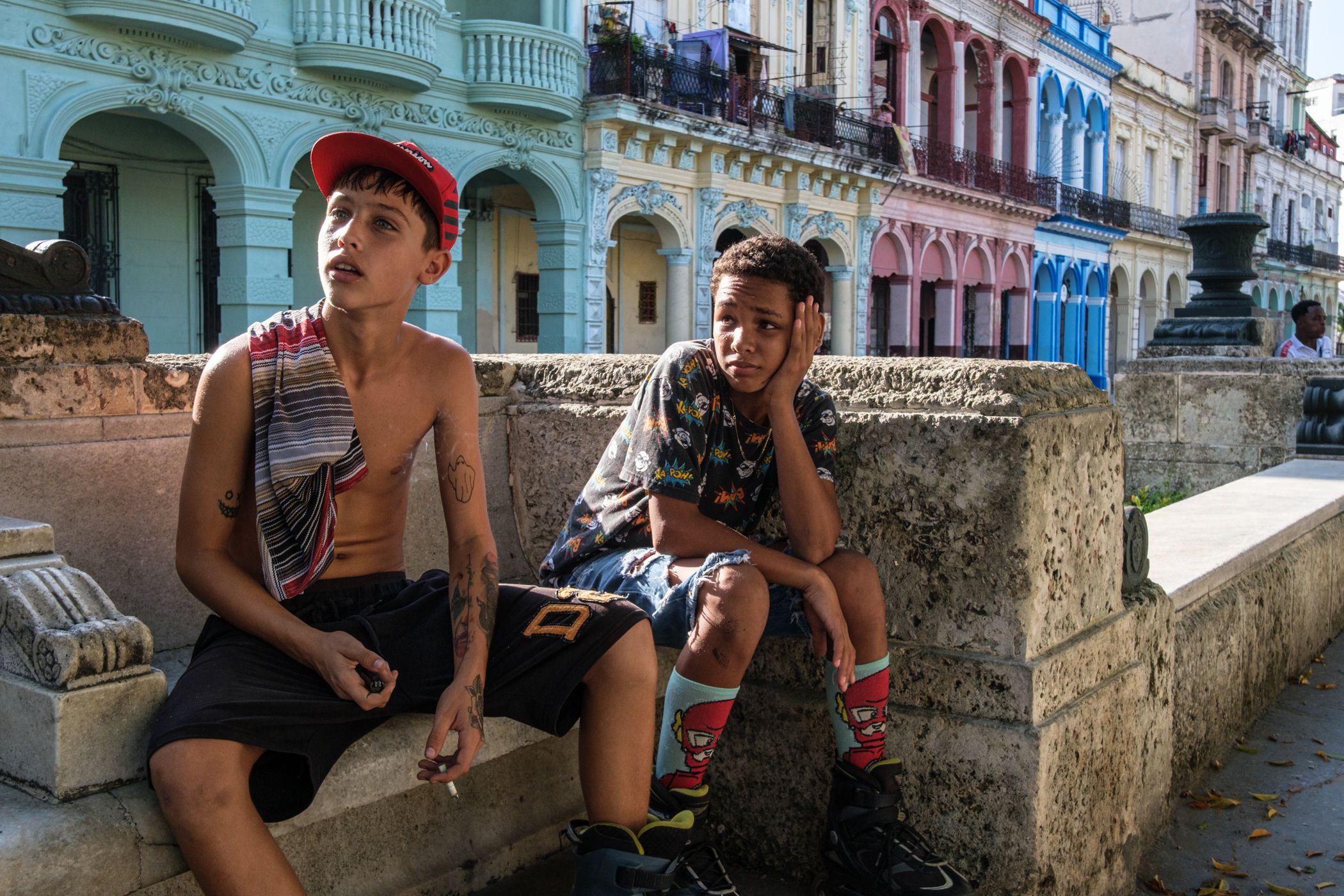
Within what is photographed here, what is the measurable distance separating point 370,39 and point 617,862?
1197 cm

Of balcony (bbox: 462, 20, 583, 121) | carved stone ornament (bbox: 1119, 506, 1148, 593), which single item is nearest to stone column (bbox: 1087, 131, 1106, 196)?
balcony (bbox: 462, 20, 583, 121)

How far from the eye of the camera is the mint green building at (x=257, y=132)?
10.4 m

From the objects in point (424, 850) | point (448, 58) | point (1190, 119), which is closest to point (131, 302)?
point (448, 58)

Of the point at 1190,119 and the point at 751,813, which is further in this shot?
the point at 1190,119

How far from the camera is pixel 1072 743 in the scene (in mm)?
2484

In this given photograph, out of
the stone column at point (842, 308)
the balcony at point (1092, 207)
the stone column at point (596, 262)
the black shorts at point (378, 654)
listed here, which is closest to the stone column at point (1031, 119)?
the balcony at point (1092, 207)

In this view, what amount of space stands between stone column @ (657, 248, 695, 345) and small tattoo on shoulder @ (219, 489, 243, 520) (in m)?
16.1

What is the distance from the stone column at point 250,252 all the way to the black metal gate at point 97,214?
100cm

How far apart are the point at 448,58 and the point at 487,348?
13.0 feet

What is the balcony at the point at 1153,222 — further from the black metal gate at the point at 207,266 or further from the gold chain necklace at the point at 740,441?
the gold chain necklace at the point at 740,441

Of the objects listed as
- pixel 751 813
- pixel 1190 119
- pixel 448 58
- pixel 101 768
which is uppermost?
pixel 1190 119

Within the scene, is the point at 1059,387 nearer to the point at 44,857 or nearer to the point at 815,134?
the point at 44,857

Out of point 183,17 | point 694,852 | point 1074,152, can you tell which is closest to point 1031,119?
point 1074,152

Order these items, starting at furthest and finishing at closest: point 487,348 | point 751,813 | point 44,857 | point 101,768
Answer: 1. point 487,348
2. point 751,813
3. point 101,768
4. point 44,857
